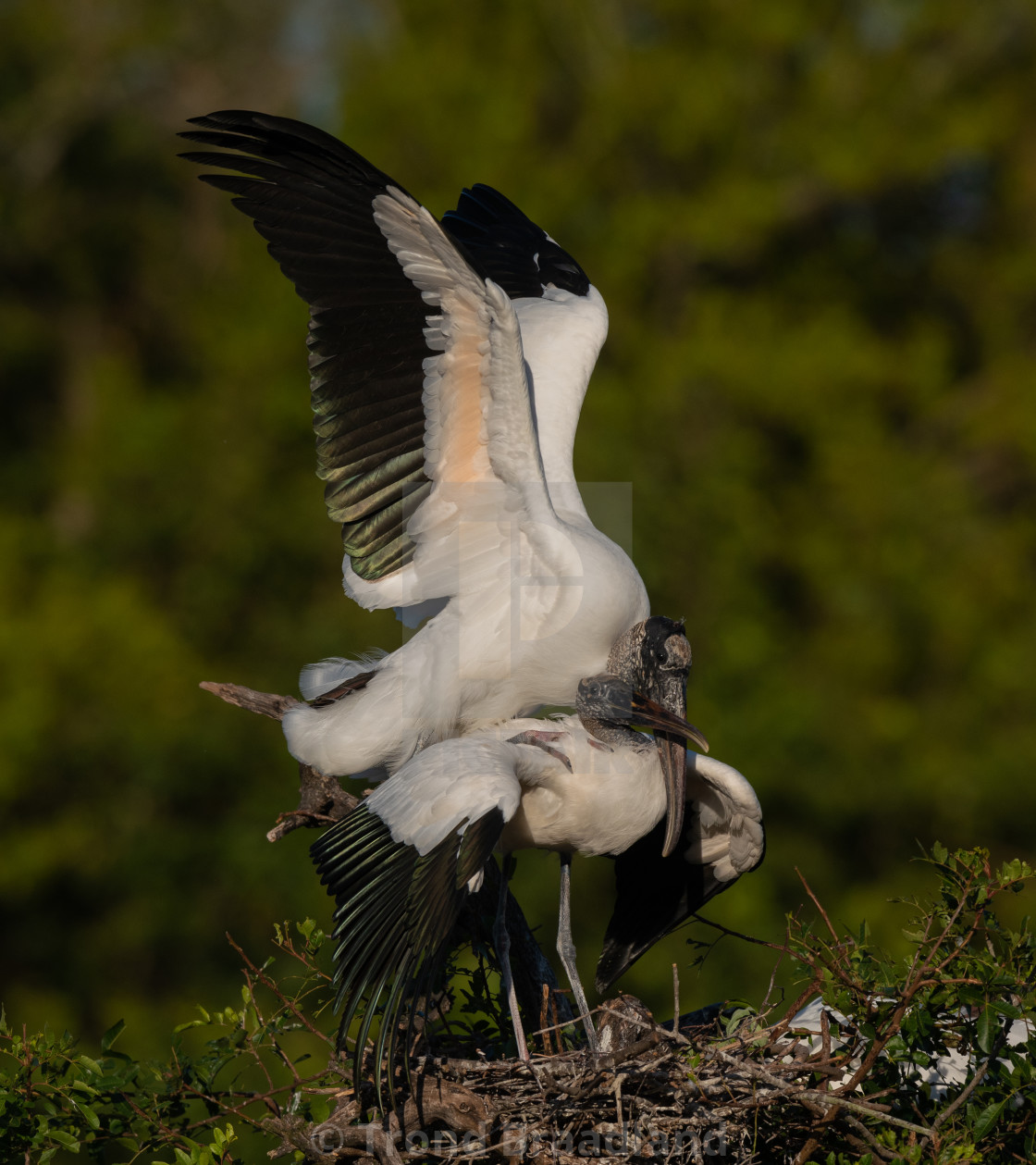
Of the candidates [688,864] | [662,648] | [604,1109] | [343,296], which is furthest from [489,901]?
[343,296]

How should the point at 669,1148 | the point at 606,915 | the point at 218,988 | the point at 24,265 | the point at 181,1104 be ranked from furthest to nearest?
the point at 24,265, the point at 218,988, the point at 606,915, the point at 181,1104, the point at 669,1148

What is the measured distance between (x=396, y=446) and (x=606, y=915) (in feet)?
27.3

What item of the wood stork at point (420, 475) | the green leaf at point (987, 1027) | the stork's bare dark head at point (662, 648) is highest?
the wood stork at point (420, 475)

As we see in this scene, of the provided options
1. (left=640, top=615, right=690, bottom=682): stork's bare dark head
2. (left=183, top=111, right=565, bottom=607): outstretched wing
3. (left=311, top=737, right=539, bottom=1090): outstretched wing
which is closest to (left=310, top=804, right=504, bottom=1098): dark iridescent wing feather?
(left=311, top=737, right=539, bottom=1090): outstretched wing

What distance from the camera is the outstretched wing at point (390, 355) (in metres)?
4.26

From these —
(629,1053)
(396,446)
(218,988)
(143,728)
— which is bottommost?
(218,988)

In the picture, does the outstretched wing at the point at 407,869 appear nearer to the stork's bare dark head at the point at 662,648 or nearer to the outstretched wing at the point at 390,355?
the stork's bare dark head at the point at 662,648

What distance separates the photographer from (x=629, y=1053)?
3.72 metres

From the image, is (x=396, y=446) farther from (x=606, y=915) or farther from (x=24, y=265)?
(x=24, y=265)

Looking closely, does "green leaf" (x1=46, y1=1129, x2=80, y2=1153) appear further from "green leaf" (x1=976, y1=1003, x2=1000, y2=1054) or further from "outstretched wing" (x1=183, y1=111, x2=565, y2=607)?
"green leaf" (x1=976, y1=1003, x2=1000, y2=1054)

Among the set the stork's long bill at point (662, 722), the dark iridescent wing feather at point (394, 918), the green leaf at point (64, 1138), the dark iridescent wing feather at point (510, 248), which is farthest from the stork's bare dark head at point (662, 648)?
the green leaf at point (64, 1138)

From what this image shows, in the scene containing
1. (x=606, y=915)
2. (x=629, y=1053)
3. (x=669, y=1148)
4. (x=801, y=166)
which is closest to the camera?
(x=629, y=1053)

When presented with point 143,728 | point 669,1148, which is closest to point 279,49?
point 143,728

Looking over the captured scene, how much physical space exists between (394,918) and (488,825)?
303 mm
